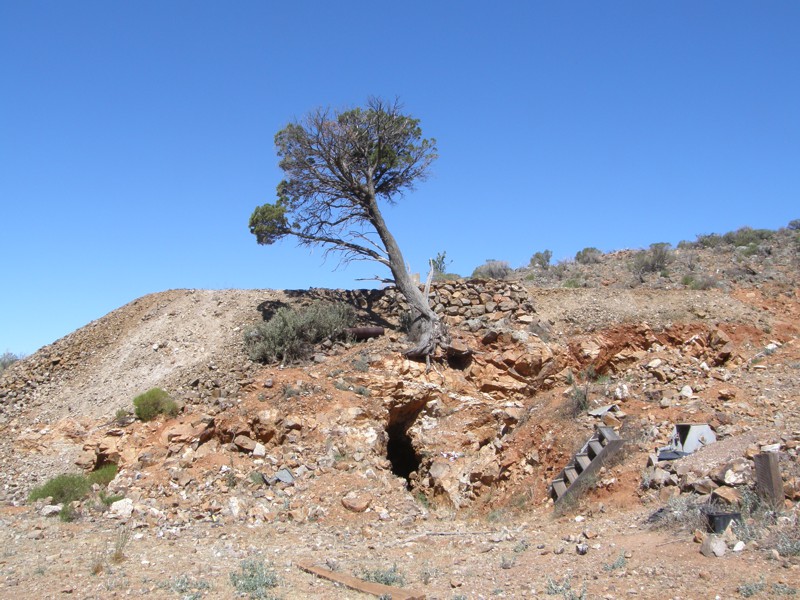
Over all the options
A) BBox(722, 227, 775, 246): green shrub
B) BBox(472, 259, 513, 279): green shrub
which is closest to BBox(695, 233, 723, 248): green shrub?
BBox(722, 227, 775, 246): green shrub

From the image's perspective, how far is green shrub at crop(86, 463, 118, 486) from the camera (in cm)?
1123

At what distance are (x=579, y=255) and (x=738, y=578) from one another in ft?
69.0

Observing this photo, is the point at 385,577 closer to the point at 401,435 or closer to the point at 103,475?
the point at 103,475

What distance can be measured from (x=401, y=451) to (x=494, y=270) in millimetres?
11979

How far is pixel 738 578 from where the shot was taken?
242 inches

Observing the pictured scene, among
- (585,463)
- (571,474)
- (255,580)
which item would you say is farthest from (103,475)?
(585,463)

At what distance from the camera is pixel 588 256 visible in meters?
25.8

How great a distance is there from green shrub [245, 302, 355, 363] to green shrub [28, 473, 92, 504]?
4567 mm

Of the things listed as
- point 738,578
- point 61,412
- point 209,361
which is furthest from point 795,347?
point 61,412

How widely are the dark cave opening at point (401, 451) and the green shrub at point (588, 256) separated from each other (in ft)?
45.6

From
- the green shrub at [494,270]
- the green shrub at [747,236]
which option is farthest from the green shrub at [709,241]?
the green shrub at [494,270]

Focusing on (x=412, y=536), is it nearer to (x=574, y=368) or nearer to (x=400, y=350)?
(x=400, y=350)

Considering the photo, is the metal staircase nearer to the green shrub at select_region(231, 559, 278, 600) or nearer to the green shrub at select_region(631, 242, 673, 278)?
the green shrub at select_region(231, 559, 278, 600)

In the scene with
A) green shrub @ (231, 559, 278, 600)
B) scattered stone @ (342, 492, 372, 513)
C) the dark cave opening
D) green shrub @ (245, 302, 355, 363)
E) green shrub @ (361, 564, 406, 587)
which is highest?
green shrub @ (245, 302, 355, 363)
